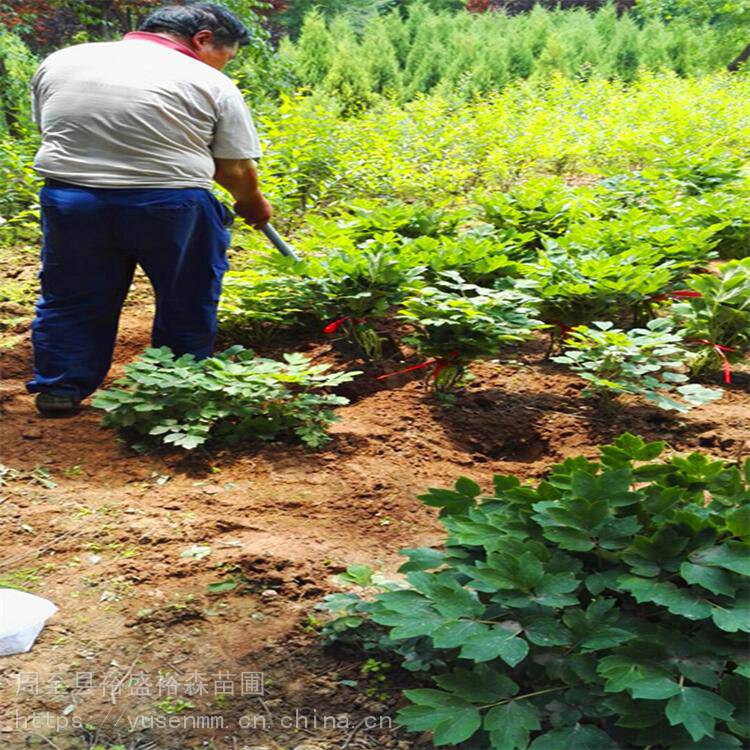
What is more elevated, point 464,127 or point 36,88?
point 36,88

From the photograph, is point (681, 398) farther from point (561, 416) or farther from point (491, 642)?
point (491, 642)

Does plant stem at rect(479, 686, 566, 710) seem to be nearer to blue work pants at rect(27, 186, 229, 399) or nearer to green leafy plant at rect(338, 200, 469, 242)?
blue work pants at rect(27, 186, 229, 399)

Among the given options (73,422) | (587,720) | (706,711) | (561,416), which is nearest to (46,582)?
(73,422)

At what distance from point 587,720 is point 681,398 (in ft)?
7.10

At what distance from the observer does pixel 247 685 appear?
2027mm

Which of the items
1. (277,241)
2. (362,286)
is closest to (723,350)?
(362,286)

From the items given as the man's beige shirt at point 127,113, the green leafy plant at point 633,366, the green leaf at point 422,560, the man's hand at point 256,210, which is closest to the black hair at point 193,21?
the man's beige shirt at point 127,113

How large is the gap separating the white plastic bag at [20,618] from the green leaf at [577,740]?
4.25 ft

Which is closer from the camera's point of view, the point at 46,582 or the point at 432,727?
the point at 432,727

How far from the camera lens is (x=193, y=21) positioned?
3.76 meters

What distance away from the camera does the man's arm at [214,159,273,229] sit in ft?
12.7

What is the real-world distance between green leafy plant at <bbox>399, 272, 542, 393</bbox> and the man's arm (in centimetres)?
90

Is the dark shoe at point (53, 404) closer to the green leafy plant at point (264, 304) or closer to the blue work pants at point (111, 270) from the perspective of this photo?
the blue work pants at point (111, 270)

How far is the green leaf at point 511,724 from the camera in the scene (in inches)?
62.2
